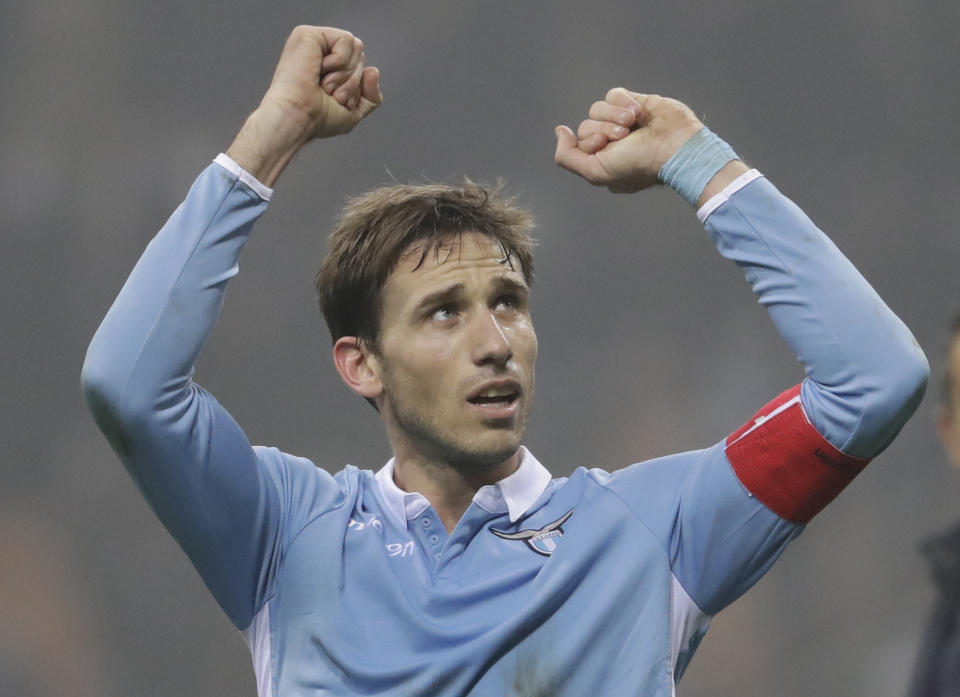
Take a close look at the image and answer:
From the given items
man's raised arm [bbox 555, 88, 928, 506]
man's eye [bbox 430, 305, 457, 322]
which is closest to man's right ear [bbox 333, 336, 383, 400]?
man's eye [bbox 430, 305, 457, 322]

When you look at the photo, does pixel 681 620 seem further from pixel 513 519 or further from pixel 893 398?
pixel 893 398

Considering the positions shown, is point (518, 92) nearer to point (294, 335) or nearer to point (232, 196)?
point (294, 335)

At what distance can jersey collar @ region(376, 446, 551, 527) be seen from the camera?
2.27 m

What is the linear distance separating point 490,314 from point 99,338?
2.04 feet

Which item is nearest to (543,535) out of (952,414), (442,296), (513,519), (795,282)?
(513,519)

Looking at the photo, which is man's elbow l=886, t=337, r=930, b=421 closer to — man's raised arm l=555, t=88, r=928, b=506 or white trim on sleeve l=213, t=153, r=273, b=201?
man's raised arm l=555, t=88, r=928, b=506

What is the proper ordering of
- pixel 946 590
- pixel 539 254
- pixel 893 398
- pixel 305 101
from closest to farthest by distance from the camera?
pixel 893 398, pixel 305 101, pixel 946 590, pixel 539 254

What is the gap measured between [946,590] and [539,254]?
1.61 meters

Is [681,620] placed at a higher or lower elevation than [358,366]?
lower

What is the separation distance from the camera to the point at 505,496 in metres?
2.27

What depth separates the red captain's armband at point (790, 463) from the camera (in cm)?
203

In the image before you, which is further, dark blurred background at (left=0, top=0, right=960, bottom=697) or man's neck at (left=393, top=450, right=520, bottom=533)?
dark blurred background at (left=0, top=0, right=960, bottom=697)

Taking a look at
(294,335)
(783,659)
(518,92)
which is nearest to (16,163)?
(294,335)

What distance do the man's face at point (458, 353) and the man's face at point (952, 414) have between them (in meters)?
1.41
